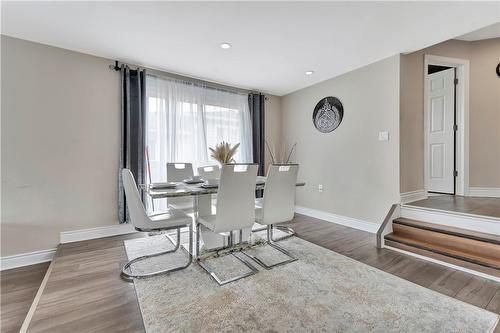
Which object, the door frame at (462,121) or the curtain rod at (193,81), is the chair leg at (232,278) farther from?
the door frame at (462,121)

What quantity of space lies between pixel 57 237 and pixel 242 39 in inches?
131

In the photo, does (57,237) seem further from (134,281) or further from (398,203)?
(398,203)

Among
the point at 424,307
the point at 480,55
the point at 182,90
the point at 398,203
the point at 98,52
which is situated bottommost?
the point at 424,307

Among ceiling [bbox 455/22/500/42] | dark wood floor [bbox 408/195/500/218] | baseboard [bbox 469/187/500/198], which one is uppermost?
ceiling [bbox 455/22/500/42]

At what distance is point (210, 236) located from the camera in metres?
2.69

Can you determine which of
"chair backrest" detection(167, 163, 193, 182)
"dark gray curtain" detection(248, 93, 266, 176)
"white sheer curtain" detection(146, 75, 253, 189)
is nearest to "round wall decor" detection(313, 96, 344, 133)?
"dark gray curtain" detection(248, 93, 266, 176)

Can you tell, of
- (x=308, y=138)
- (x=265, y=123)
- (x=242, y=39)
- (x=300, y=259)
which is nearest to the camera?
(x=300, y=259)

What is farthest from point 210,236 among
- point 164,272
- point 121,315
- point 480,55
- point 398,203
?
point 480,55

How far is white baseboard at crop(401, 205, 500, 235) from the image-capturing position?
2332mm

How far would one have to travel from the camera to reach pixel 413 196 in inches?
127

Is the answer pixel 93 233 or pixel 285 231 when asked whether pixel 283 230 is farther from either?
pixel 93 233

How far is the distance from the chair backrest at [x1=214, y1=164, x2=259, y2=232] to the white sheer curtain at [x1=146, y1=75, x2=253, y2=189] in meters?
1.88

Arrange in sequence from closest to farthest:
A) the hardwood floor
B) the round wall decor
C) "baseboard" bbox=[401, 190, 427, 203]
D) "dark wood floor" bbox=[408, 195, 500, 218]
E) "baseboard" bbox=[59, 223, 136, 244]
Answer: the hardwood floor → "dark wood floor" bbox=[408, 195, 500, 218] → "baseboard" bbox=[59, 223, 136, 244] → "baseboard" bbox=[401, 190, 427, 203] → the round wall decor

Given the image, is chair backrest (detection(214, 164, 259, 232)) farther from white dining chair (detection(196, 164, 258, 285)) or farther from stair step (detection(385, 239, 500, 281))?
stair step (detection(385, 239, 500, 281))
